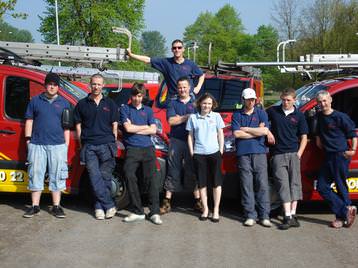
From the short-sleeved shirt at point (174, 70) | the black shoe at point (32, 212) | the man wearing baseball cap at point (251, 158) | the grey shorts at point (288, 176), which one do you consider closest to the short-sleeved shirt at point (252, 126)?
the man wearing baseball cap at point (251, 158)

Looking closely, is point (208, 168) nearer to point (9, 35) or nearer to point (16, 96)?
point (16, 96)

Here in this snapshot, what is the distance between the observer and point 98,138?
658 cm

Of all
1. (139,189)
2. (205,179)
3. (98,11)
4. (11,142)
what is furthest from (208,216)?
(98,11)

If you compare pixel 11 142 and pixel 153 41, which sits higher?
pixel 153 41

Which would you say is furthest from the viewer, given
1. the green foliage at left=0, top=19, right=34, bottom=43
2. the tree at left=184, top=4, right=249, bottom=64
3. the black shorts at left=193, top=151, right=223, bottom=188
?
the green foliage at left=0, top=19, right=34, bottom=43

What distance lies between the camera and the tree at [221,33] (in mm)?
57888

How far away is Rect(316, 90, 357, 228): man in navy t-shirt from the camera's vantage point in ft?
20.7

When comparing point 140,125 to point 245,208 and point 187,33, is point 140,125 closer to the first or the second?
point 245,208

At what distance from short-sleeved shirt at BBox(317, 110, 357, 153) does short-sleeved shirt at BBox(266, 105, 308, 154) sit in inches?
10.4

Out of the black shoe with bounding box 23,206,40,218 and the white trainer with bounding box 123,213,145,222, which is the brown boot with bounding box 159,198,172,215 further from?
the black shoe with bounding box 23,206,40,218

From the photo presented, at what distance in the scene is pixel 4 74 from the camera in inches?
277


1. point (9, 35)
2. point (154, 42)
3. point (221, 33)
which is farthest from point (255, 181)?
point (154, 42)

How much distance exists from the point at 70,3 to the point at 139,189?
27179mm

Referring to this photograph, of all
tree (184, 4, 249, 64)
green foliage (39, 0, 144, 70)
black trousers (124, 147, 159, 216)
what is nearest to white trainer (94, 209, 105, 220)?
black trousers (124, 147, 159, 216)
